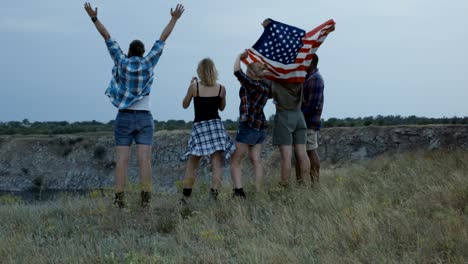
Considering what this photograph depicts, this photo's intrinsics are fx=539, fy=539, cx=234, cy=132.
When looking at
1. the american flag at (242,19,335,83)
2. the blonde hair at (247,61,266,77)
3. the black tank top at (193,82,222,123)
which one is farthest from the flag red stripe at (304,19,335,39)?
the black tank top at (193,82,222,123)

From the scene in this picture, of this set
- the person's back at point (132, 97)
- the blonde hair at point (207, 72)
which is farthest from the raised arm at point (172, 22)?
the blonde hair at point (207, 72)

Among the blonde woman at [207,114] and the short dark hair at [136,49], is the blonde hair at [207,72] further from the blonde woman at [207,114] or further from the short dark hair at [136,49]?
the short dark hair at [136,49]

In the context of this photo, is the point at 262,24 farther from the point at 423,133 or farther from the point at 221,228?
the point at 423,133

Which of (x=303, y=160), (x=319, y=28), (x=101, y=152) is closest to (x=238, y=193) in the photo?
(x=303, y=160)

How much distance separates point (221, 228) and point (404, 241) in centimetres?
189

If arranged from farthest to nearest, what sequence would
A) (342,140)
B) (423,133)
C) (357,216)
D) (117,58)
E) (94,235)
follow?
(342,140) < (423,133) < (117,58) < (94,235) < (357,216)

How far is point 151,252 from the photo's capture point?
4.75 m

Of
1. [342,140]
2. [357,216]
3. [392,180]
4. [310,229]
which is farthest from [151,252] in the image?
[342,140]

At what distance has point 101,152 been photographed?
196ft

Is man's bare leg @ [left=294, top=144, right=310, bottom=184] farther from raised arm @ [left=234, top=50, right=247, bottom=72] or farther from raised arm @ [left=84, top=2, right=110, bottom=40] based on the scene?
raised arm @ [left=84, top=2, right=110, bottom=40]

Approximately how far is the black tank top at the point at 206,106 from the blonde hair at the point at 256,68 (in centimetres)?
54

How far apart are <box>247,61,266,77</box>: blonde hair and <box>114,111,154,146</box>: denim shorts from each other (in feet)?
4.86

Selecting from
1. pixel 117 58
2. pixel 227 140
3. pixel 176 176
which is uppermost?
pixel 117 58

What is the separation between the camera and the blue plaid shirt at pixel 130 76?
657cm
